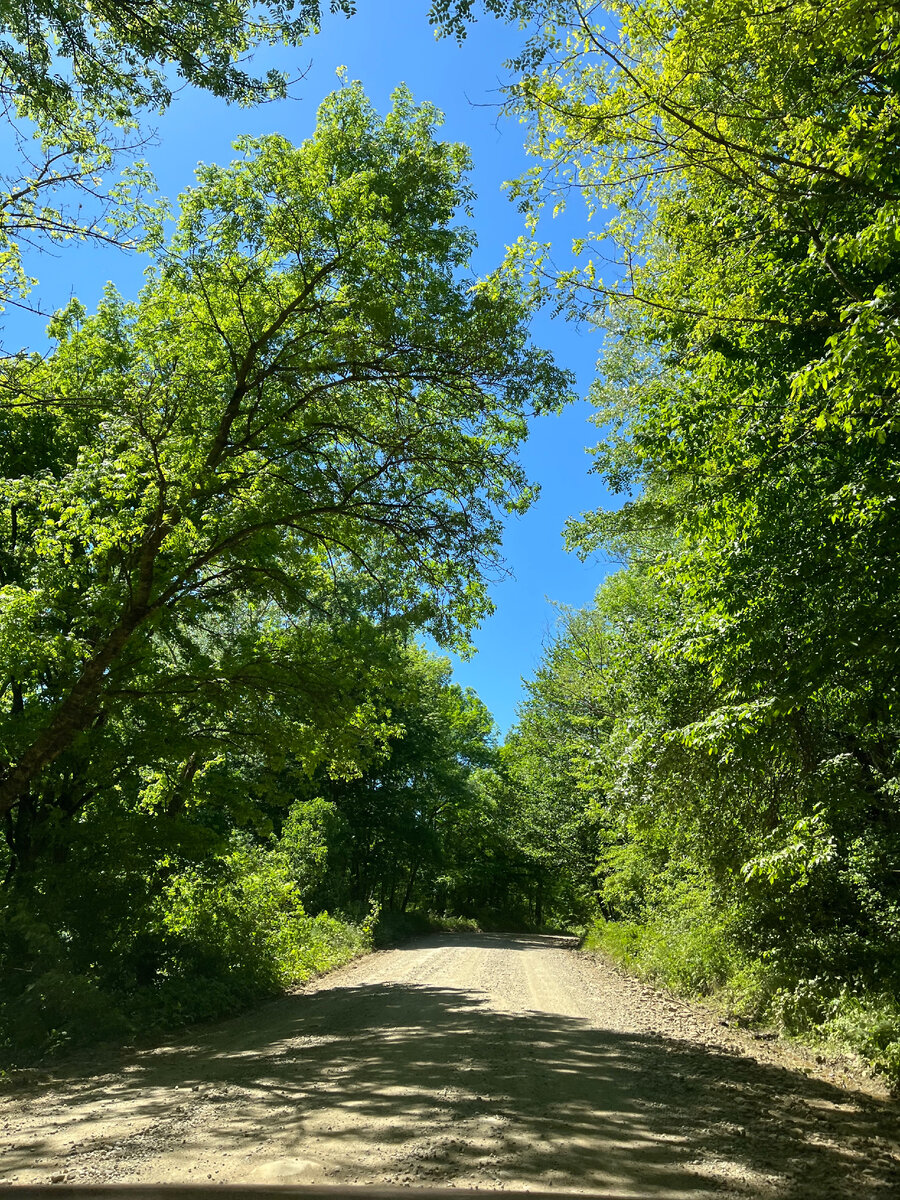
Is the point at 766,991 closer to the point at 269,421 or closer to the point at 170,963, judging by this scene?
the point at 170,963

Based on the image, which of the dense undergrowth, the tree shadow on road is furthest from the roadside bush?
the dense undergrowth

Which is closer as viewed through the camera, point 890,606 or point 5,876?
point 890,606

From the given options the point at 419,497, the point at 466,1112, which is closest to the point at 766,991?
the point at 466,1112

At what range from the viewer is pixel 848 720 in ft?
25.6

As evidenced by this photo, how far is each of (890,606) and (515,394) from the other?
5908 mm

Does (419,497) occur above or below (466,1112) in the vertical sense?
above

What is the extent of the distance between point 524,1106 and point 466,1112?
0.47m

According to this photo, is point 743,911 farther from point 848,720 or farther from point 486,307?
point 486,307

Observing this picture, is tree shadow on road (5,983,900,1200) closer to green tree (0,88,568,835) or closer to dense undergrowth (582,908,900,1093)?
dense undergrowth (582,908,900,1093)

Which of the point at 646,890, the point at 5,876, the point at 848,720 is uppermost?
the point at 848,720

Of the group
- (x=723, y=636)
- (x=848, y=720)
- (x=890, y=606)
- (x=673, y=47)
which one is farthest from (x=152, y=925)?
(x=673, y=47)

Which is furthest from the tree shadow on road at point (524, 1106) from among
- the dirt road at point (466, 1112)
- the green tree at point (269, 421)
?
the green tree at point (269, 421)

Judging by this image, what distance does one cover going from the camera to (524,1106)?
5.11 meters

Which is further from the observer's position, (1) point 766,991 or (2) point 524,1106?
(1) point 766,991
